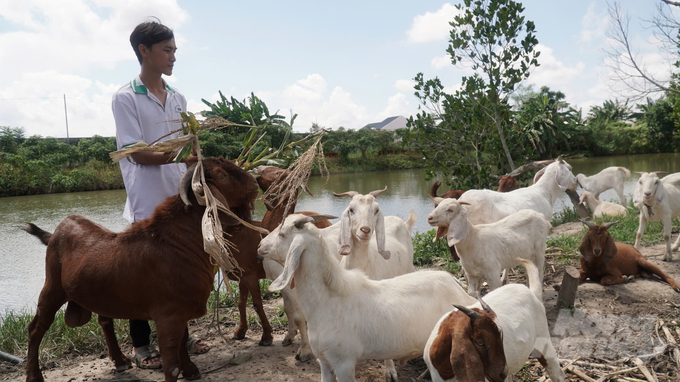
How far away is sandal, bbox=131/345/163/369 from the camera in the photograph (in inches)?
159

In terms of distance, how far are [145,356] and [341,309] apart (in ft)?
6.54

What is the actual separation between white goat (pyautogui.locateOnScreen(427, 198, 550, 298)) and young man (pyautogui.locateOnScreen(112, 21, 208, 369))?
2.65 meters

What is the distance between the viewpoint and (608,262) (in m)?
5.62

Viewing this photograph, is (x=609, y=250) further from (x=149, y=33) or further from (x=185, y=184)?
(x=149, y=33)

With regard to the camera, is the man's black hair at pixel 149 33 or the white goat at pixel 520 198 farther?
the white goat at pixel 520 198

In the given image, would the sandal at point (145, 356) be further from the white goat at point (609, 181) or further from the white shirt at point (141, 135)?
the white goat at point (609, 181)

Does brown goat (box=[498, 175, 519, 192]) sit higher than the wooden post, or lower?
higher

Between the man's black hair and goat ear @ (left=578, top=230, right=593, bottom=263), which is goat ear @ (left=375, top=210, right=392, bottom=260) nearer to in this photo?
the man's black hair

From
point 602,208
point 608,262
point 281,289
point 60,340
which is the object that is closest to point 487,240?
point 608,262

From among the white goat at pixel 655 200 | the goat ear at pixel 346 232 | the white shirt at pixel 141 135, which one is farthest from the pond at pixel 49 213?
the white goat at pixel 655 200

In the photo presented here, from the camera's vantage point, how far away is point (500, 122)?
10719 millimetres

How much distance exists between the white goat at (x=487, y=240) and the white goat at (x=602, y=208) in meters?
5.44

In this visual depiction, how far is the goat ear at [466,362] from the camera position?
2393mm

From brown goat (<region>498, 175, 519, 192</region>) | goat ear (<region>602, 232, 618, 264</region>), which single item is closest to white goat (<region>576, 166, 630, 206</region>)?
brown goat (<region>498, 175, 519, 192</region>)
